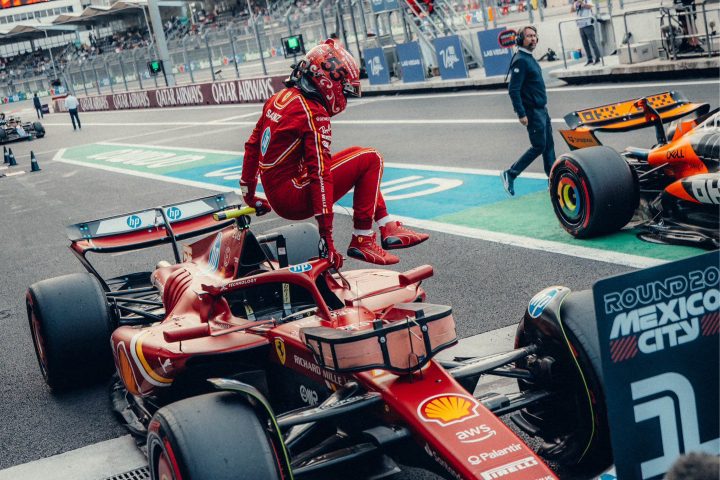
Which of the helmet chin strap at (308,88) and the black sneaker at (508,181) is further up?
the helmet chin strap at (308,88)

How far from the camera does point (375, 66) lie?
2989cm

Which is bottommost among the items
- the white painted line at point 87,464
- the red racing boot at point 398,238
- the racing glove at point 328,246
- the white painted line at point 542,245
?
the white painted line at point 87,464

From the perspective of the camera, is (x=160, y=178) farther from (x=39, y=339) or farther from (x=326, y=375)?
(x=326, y=375)

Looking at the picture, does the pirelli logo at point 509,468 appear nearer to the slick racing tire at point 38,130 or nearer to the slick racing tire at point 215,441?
the slick racing tire at point 215,441

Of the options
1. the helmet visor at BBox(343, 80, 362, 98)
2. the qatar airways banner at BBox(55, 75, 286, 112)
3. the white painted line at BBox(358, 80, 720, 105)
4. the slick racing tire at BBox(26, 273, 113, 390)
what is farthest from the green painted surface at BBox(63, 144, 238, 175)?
the helmet visor at BBox(343, 80, 362, 98)

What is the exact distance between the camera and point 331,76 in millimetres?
5266

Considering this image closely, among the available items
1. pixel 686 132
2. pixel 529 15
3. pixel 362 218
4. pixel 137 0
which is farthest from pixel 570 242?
pixel 137 0

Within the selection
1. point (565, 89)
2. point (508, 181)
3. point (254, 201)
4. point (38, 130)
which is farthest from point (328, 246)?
point (38, 130)

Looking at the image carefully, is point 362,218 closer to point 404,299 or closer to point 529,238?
point 404,299

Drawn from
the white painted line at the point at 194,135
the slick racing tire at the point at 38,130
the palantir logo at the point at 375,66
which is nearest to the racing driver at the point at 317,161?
the white painted line at the point at 194,135

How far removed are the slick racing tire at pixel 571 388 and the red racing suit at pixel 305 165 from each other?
1425 mm

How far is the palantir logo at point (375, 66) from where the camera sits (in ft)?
97.1

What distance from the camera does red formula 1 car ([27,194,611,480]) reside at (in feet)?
12.1

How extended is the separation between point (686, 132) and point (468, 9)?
20.2m
